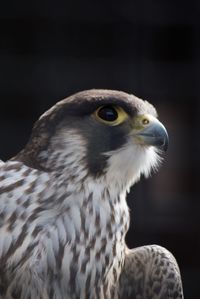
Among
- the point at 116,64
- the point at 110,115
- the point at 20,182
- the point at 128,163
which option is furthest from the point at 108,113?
the point at 116,64

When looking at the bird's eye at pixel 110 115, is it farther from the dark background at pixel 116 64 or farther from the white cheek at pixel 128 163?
the dark background at pixel 116 64

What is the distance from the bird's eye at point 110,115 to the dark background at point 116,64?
258 centimetres

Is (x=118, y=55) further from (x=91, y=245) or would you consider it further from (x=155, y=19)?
(x=91, y=245)

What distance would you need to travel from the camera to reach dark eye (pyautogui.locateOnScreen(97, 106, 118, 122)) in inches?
93.7

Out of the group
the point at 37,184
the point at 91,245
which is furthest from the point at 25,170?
the point at 91,245

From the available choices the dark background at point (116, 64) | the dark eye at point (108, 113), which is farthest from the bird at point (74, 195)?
the dark background at point (116, 64)

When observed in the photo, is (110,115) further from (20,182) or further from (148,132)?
(20,182)

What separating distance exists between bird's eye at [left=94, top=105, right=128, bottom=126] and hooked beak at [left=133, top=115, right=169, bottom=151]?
4 cm

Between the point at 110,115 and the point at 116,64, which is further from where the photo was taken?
the point at 116,64

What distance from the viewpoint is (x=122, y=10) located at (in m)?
5.03

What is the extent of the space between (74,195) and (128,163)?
0.16 meters

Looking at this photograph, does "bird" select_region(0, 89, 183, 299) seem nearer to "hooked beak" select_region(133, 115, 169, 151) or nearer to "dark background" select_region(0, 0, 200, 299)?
"hooked beak" select_region(133, 115, 169, 151)

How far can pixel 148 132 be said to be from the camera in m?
2.40

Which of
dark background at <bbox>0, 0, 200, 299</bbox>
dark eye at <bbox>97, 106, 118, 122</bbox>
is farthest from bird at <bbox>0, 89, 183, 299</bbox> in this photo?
dark background at <bbox>0, 0, 200, 299</bbox>
